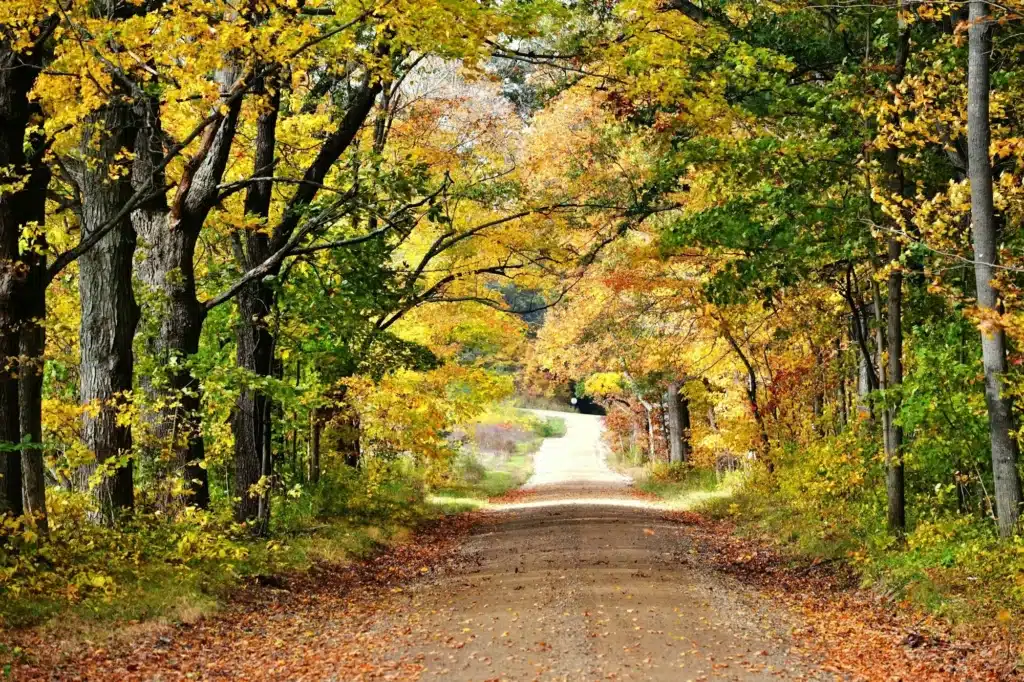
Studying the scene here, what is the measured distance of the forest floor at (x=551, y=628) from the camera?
7945 millimetres

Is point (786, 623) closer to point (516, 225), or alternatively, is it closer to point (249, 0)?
point (249, 0)

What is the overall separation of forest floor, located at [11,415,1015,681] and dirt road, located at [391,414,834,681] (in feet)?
0.10

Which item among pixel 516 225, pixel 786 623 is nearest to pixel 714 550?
pixel 786 623

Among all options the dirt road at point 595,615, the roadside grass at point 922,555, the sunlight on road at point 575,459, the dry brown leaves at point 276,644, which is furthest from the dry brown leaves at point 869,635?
the sunlight on road at point 575,459

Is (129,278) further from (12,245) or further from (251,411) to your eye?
(251,411)

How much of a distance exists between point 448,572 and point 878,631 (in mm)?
6357

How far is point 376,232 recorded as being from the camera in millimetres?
11906

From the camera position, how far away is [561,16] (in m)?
11.6

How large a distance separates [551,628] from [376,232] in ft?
16.8

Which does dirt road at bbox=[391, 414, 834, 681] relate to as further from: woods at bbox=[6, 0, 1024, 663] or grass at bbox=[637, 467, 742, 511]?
grass at bbox=[637, 467, 742, 511]

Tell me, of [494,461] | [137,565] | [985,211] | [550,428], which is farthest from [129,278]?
[550,428]

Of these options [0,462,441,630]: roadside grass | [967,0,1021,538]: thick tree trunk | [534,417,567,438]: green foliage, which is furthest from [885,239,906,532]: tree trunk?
[534,417,567,438]: green foliage

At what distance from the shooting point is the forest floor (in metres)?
7.95

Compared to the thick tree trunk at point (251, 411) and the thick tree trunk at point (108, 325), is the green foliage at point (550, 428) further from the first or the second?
the thick tree trunk at point (108, 325)
